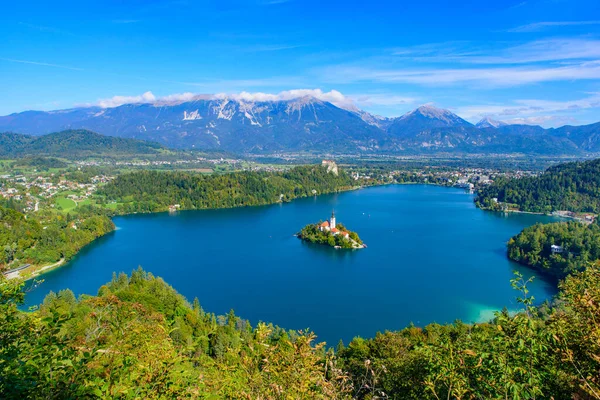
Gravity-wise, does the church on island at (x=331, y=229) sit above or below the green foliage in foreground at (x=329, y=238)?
above

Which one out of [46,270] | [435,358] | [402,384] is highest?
[435,358]

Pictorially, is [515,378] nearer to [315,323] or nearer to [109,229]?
[315,323]

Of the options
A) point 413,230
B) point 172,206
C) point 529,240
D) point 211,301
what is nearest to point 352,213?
point 413,230

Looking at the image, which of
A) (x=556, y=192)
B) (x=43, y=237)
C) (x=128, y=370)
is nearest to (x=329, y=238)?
(x=43, y=237)

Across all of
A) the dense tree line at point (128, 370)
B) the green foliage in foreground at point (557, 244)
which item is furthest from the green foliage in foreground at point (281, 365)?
the green foliage in foreground at point (557, 244)

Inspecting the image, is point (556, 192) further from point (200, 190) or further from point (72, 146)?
point (72, 146)

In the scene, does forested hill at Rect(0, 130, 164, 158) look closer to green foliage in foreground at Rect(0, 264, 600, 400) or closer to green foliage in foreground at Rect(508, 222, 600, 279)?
green foliage in foreground at Rect(508, 222, 600, 279)

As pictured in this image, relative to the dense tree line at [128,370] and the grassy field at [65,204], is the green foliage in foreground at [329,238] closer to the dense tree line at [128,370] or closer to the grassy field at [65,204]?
the grassy field at [65,204]
